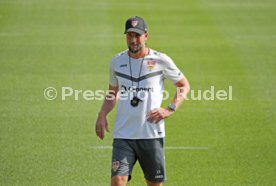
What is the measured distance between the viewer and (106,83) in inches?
630

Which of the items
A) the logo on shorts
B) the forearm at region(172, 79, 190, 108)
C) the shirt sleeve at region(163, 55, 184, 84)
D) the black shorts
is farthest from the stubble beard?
the logo on shorts

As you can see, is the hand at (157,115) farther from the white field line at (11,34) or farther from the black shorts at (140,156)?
the white field line at (11,34)

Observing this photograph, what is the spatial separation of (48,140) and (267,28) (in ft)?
29.4

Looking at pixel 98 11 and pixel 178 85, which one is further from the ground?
pixel 98 11

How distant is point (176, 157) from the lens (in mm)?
12227

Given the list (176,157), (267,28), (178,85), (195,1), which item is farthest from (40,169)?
(195,1)

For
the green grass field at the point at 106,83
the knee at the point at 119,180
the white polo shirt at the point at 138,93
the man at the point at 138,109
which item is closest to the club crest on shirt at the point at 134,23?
the man at the point at 138,109

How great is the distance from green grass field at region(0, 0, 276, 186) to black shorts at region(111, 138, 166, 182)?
6.38 ft

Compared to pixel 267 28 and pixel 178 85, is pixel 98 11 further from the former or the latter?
pixel 178 85

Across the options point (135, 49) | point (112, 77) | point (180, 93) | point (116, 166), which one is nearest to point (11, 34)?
point (112, 77)

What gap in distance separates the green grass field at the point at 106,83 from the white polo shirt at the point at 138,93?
2.15 meters

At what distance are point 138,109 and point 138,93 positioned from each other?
0.58 feet

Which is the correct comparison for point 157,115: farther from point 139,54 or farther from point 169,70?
point 139,54

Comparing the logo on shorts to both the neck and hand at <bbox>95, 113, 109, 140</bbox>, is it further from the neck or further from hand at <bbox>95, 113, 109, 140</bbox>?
the neck
